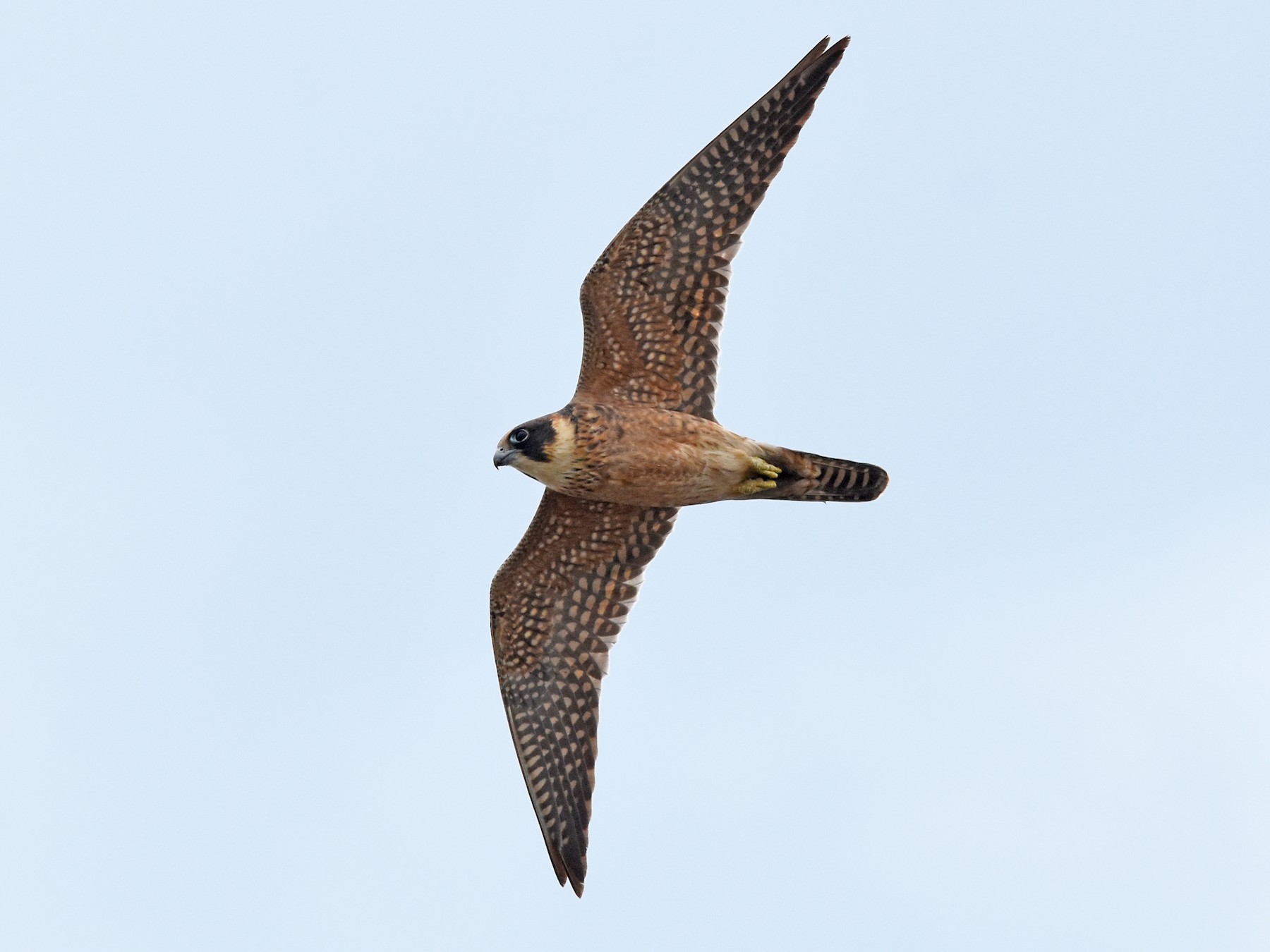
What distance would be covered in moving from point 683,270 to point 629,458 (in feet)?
5.14

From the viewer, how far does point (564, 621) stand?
1401cm

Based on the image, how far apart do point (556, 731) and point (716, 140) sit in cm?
502

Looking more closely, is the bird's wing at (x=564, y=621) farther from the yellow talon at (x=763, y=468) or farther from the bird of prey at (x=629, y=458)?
the yellow talon at (x=763, y=468)

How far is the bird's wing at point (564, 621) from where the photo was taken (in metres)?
13.8

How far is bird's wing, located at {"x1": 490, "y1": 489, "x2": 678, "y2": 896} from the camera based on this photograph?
13.8 metres

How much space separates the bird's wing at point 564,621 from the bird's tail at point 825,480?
3.49ft

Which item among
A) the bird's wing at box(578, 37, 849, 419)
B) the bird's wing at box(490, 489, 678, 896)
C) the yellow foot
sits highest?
the bird's wing at box(578, 37, 849, 419)

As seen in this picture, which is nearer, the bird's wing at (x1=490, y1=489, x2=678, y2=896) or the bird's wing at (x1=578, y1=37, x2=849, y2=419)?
the bird's wing at (x1=578, y1=37, x2=849, y2=419)

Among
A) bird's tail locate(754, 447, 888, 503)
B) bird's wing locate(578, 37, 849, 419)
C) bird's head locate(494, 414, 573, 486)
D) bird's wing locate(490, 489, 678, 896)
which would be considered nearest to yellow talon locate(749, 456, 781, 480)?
bird's tail locate(754, 447, 888, 503)

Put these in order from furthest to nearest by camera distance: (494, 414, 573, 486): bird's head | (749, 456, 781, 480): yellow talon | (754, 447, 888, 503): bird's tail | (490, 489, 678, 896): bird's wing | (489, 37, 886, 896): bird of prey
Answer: (490, 489, 678, 896): bird's wing → (754, 447, 888, 503): bird's tail → (749, 456, 781, 480): yellow talon → (489, 37, 886, 896): bird of prey → (494, 414, 573, 486): bird's head

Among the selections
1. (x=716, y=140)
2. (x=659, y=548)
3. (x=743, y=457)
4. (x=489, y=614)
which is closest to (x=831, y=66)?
(x=716, y=140)

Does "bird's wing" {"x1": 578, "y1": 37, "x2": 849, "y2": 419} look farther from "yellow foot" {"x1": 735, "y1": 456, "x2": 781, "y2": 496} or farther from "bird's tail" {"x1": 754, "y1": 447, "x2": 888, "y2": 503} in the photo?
"bird's tail" {"x1": 754, "y1": 447, "x2": 888, "y2": 503}

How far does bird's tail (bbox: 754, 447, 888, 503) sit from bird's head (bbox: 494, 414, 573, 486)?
5.55ft

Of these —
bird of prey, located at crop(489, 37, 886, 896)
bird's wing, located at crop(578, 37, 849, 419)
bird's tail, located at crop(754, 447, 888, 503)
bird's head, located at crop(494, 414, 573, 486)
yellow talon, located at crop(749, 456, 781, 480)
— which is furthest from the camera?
bird's tail, located at crop(754, 447, 888, 503)
